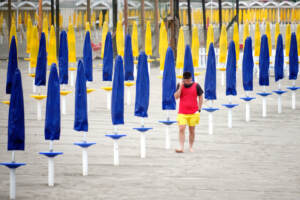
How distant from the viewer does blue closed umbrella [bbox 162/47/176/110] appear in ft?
44.6

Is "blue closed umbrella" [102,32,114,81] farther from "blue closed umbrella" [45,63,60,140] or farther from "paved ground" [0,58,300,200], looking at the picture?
"blue closed umbrella" [45,63,60,140]

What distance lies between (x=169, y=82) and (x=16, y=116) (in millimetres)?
4490

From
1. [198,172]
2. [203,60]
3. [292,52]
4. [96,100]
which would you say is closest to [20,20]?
[203,60]

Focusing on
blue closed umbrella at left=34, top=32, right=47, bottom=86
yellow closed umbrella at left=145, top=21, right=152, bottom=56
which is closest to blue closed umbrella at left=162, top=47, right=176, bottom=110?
blue closed umbrella at left=34, top=32, right=47, bottom=86

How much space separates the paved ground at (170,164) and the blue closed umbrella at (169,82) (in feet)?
2.97

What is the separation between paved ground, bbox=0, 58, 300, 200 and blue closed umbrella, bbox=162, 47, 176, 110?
2.97ft

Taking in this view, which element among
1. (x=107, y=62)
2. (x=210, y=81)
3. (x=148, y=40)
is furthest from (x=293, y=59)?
(x=148, y=40)

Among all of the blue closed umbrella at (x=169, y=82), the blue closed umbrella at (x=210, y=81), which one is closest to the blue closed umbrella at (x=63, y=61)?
the blue closed umbrella at (x=210, y=81)

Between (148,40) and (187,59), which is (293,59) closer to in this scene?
(187,59)

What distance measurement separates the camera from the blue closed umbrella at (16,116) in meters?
9.80

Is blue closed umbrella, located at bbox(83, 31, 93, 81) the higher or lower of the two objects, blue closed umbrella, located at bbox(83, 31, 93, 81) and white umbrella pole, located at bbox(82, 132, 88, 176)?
the higher

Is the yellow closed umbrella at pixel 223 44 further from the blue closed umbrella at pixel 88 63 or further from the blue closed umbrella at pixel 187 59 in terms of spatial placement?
the blue closed umbrella at pixel 187 59

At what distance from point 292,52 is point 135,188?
10086 mm

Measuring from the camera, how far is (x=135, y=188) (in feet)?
33.6
